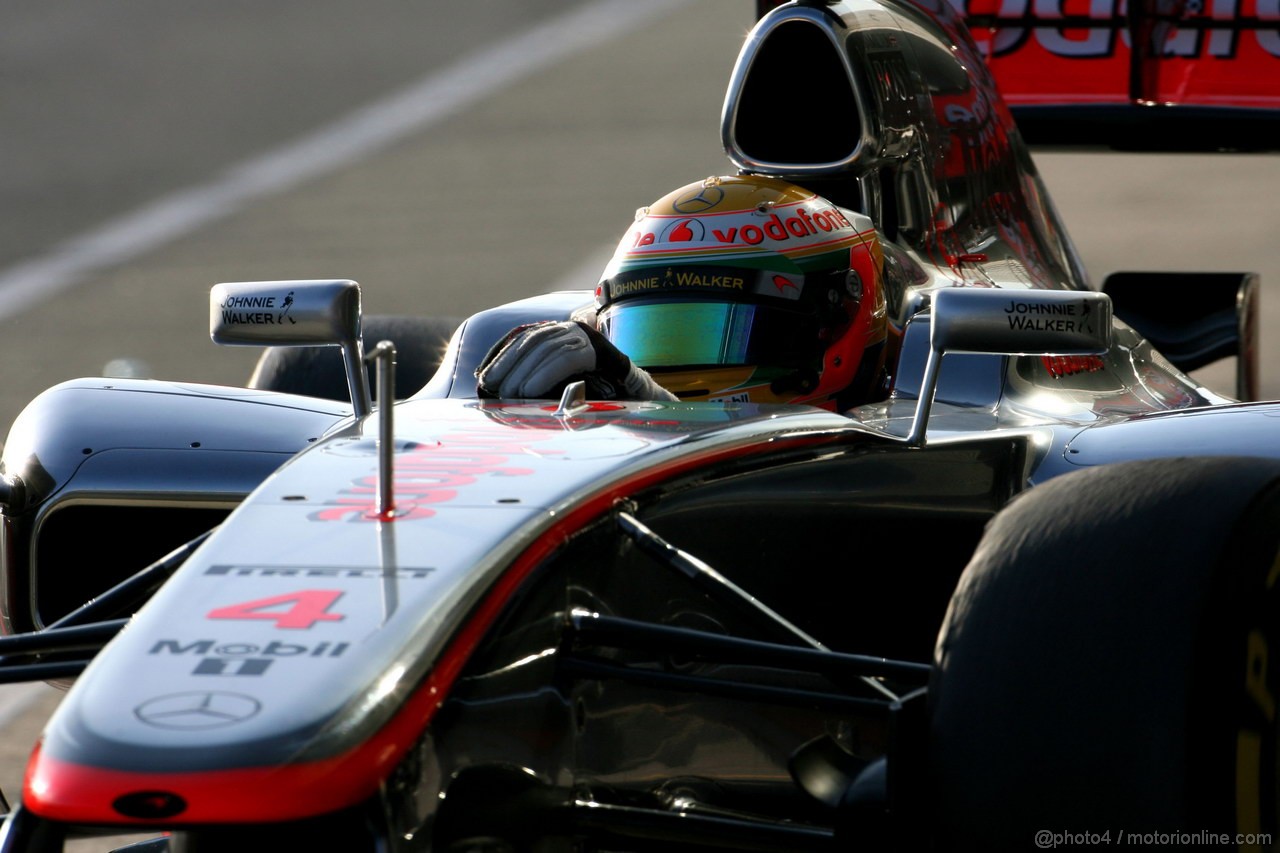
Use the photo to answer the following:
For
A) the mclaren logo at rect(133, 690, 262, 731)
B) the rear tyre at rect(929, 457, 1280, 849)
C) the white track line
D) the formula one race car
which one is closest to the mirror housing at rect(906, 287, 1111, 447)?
the formula one race car

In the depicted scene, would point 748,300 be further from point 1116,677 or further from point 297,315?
point 1116,677

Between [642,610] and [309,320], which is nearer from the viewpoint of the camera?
[642,610]

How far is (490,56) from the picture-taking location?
54.0ft

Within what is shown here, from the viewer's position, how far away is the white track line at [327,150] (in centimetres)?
1130

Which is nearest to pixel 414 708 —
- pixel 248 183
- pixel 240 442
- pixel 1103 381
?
pixel 240 442

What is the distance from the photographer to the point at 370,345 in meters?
5.54

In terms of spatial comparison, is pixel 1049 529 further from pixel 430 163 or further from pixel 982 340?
pixel 430 163

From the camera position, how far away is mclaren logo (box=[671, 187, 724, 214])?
420cm

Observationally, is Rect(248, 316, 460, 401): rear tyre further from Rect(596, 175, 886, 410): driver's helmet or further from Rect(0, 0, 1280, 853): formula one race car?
Rect(596, 175, 886, 410): driver's helmet

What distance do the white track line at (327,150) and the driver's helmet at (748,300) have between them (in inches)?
278

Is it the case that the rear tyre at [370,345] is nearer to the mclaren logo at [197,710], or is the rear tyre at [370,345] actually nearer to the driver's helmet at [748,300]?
the driver's helmet at [748,300]

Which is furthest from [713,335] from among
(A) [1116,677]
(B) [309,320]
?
(A) [1116,677]

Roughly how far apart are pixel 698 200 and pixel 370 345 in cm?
163

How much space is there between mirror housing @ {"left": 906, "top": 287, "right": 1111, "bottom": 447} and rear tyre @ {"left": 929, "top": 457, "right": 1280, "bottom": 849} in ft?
2.44
